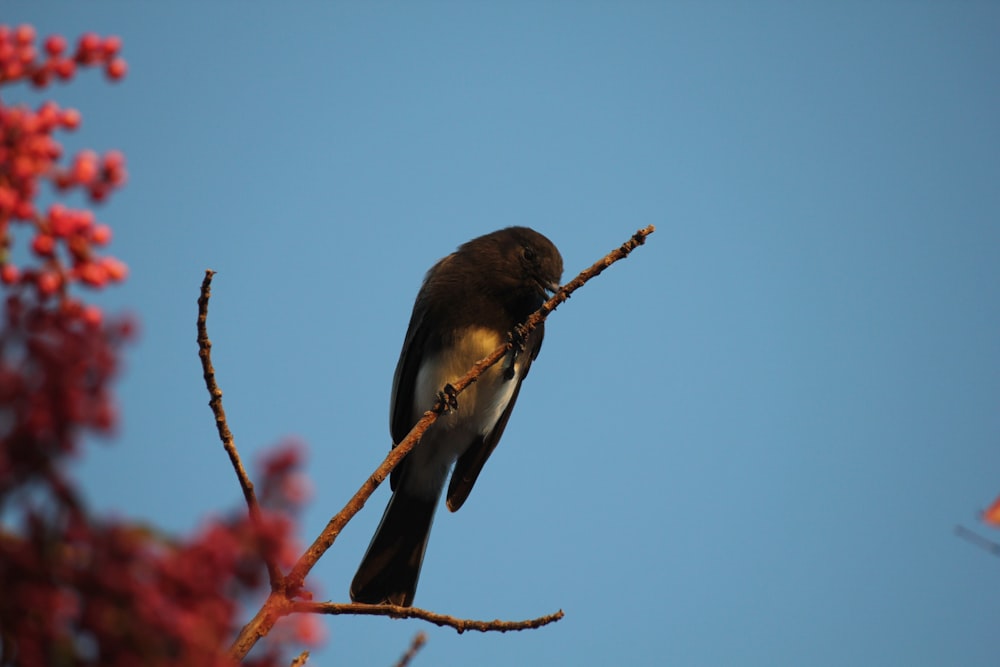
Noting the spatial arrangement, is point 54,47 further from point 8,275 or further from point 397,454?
point 397,454

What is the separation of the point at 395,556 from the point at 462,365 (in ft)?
5.04

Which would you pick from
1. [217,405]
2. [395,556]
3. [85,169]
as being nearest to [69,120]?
[85,169]

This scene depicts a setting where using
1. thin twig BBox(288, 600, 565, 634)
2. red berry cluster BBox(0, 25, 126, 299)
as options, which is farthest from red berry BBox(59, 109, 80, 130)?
thin twig BBox(288, 600, 565, 634)

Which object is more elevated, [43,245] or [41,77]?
[41,77]

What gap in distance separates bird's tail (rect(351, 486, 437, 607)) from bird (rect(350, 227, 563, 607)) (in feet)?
0.04

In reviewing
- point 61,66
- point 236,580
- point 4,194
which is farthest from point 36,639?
point 61,66

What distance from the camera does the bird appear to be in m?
7.34

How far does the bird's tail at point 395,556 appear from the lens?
6500mm

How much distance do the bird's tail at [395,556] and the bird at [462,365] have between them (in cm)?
1

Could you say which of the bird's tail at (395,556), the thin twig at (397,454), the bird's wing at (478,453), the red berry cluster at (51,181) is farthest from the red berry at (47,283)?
the bird's wing at (478,453)

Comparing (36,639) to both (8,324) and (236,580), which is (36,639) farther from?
(8,324)

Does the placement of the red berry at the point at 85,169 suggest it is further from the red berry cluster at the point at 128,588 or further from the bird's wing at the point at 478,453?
the bird's wing at the point at 478,453

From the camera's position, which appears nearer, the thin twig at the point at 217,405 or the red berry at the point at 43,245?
the red berry at the point at 43,245

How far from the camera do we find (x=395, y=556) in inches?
264
